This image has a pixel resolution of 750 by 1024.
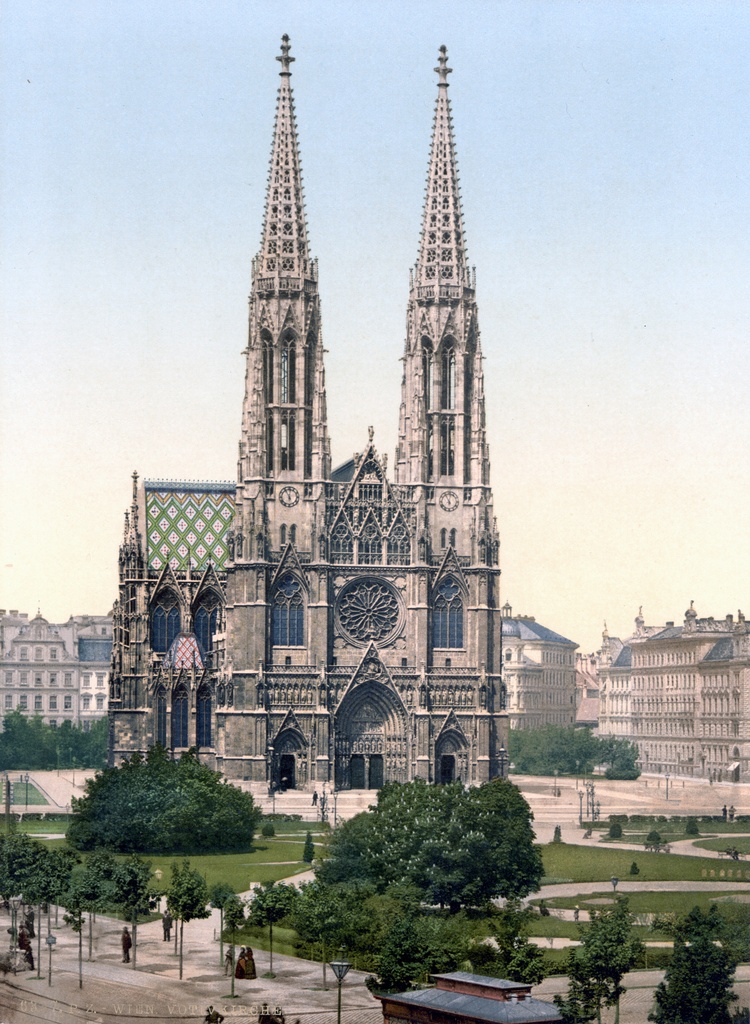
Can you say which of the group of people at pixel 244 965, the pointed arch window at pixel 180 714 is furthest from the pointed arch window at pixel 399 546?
the group of people at pixel 244 965

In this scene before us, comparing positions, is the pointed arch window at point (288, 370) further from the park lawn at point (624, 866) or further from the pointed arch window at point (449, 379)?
the park lawn at point (624, 866)

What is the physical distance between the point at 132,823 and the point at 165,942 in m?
28.1

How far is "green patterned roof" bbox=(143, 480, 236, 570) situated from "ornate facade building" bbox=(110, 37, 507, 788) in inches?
304

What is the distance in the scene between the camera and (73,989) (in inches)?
2596

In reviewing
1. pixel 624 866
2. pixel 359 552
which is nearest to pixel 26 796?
pixel 359 552

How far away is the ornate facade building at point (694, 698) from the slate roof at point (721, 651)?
0.26 ft

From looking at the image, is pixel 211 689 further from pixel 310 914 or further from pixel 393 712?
pixel 310 914

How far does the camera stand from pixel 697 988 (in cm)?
5850

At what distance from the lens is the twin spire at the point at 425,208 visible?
14450 cm

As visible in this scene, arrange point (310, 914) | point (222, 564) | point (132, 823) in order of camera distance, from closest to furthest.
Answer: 1. point (310, 914)
2. point (132, 823)
3. point (222, 564)

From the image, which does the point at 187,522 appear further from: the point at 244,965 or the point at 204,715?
the point at 244,965

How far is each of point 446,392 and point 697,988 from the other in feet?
295

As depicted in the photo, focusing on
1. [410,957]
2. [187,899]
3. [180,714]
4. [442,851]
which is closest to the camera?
[410,957]

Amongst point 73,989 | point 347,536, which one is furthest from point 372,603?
point 73,989
